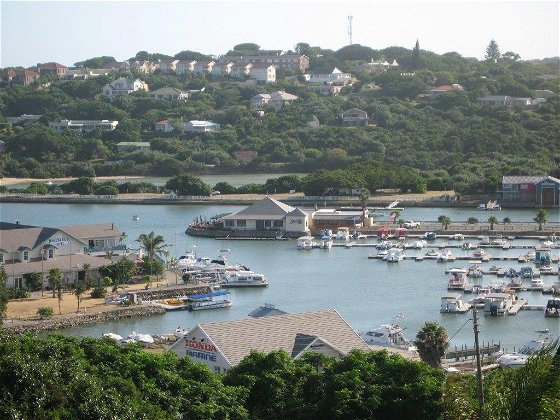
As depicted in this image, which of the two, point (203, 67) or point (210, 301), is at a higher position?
point (203, 67)

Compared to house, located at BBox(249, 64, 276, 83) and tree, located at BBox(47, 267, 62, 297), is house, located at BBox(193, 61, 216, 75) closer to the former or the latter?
house, located at BBox(249, 64, 276, 83)

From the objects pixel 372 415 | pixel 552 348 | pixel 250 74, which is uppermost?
pixel 250 74

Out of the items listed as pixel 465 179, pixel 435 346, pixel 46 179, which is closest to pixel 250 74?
pixel 46 179

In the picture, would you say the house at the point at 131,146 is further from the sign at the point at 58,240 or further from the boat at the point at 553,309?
the boat at the point at 553,309

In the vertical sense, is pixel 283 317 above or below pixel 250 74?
below

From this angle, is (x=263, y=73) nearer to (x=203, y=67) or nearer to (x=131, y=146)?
(x=203, y=67)

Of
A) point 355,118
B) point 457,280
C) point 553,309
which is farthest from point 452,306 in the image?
point 355,118

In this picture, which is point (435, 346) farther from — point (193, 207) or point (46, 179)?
point (46, 179)
